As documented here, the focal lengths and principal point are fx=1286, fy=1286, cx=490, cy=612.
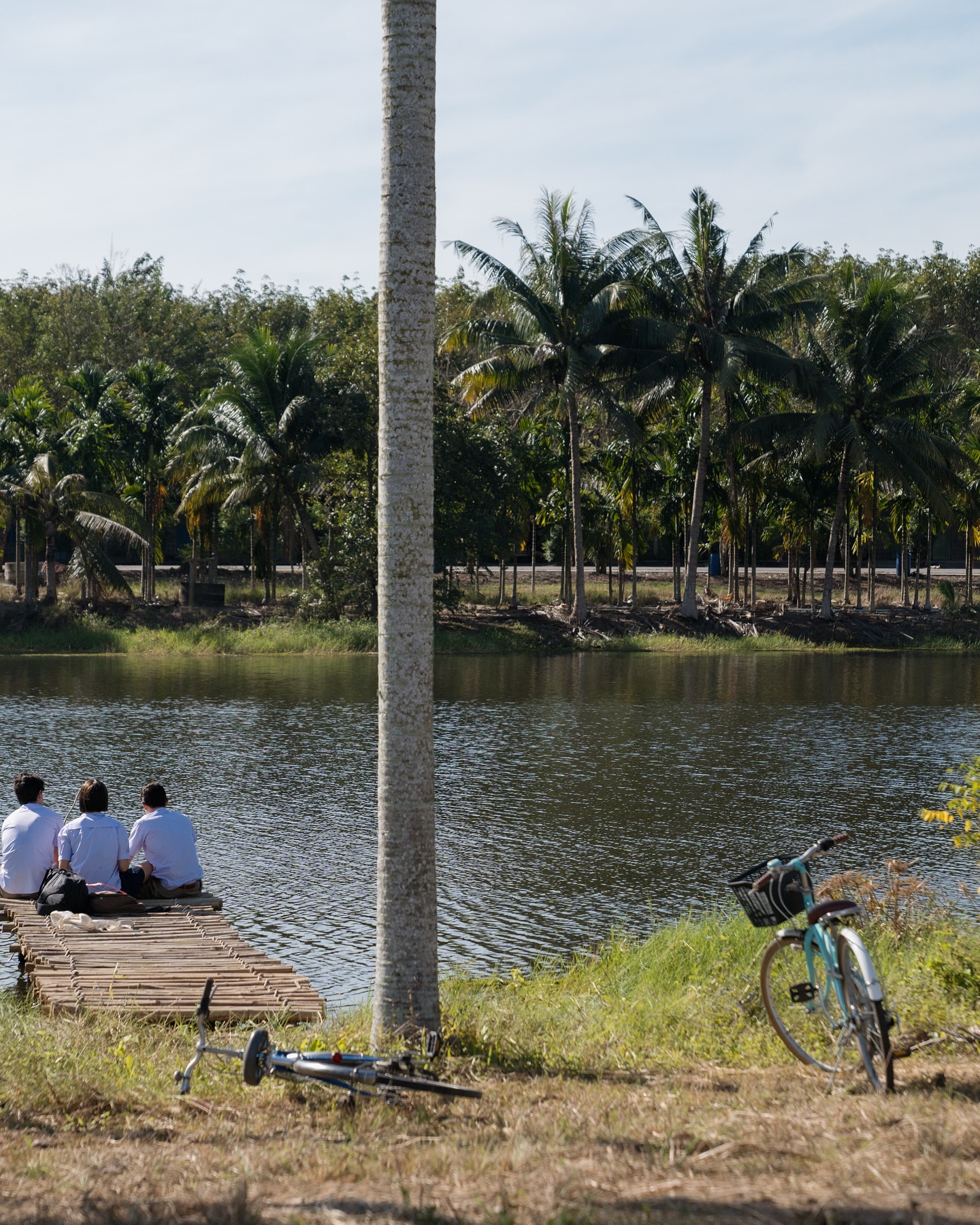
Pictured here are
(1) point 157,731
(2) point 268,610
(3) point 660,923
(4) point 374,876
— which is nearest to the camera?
(3) point 660,923

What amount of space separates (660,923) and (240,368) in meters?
37.3

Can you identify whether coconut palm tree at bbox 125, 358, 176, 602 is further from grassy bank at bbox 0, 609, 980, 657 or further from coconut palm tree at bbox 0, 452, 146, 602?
grassy bank at bbox 0, 609, 980, 657

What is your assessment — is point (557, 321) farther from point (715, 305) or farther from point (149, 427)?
point (149, 427)

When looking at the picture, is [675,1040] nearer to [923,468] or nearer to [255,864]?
[255,864]

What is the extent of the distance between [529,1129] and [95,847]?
640 centimetres

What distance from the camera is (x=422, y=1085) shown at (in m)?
5.82

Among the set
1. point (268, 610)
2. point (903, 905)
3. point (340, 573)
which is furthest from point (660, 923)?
point (268, 610)

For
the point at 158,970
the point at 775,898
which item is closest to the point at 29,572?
the point at 158,970

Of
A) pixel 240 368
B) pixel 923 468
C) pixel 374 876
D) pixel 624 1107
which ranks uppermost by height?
pixel 240 368

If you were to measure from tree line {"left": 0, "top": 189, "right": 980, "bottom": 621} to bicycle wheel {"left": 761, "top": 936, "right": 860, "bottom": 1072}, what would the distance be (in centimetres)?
3606

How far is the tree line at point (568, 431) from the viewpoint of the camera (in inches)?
1695

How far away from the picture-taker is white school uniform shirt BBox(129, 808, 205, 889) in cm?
1121

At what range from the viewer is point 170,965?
8.89 metres

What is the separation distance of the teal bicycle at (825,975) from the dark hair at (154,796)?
6306 millimetres
